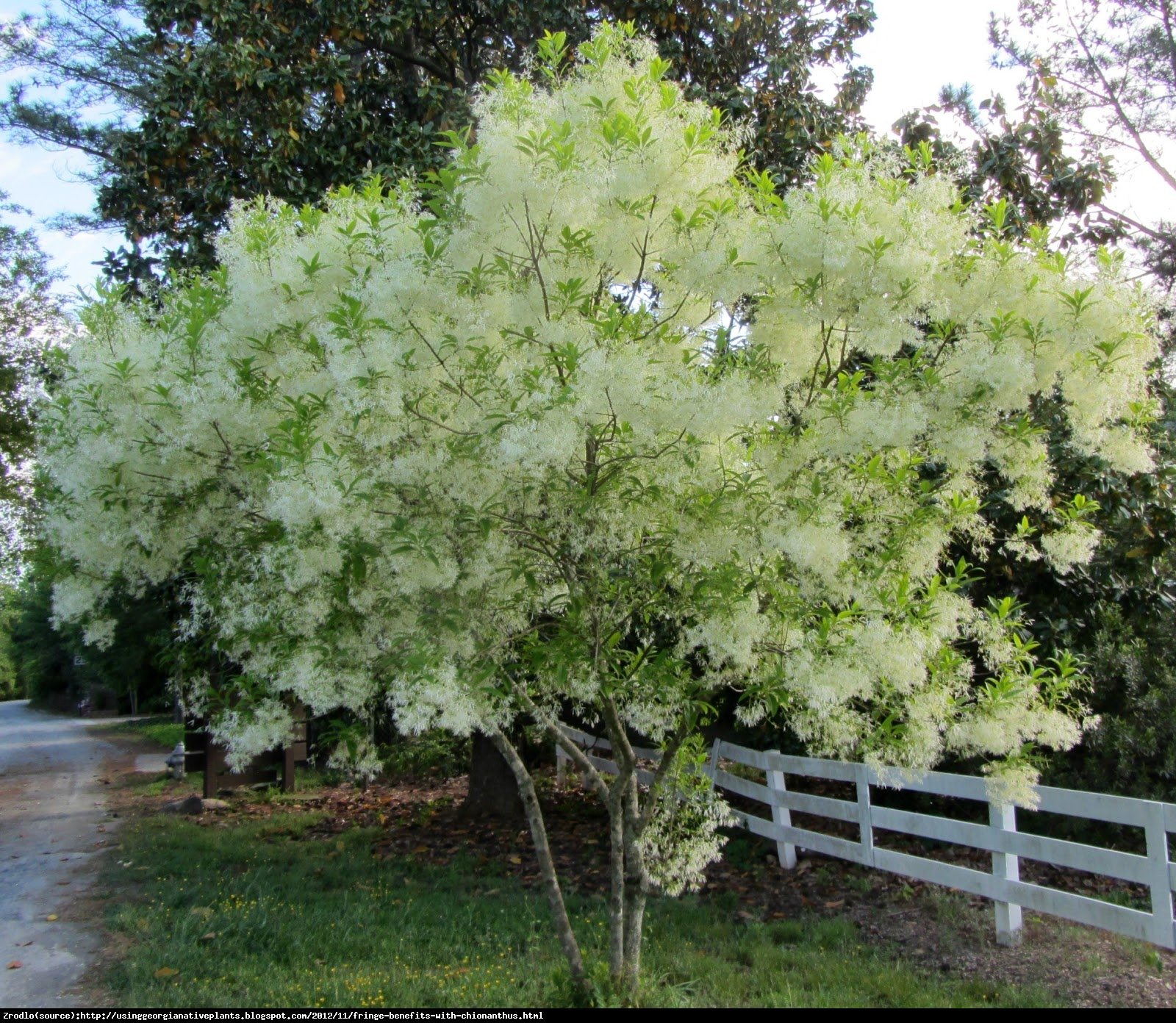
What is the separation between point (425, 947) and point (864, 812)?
3067 mm

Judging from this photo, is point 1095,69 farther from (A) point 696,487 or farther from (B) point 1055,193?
(A) point 696,487

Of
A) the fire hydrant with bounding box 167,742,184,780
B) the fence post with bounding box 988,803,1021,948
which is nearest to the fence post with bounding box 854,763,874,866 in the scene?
the fence post with bounding box 988,803,1021,948

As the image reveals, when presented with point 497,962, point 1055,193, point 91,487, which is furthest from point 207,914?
point 1055,193

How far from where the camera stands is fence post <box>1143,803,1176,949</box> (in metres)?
4.30

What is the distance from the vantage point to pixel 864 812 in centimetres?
642

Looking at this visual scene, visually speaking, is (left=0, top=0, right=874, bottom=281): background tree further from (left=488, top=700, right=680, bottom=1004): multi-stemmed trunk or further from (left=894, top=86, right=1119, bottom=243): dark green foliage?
(left=488, top=700, right=680, bottom=1004): multi-stemmed trunk

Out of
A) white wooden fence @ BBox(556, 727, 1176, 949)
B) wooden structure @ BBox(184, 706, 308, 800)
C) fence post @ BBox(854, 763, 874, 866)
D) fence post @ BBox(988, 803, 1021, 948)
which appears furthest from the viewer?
wooden structure @ BBox(184, 706, 308, 800)

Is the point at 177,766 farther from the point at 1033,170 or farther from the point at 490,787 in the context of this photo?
the point at 1033,170

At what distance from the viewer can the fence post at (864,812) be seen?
6363 mm

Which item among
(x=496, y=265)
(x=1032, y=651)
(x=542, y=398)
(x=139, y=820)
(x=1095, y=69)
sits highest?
(x=1095, y=69)

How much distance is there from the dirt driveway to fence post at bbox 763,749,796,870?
4.83 metres

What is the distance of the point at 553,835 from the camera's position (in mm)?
8836

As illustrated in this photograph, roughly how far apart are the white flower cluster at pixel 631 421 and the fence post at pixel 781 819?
3397 mm

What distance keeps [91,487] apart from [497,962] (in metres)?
3.31
